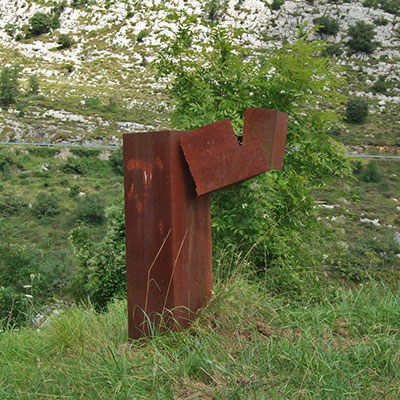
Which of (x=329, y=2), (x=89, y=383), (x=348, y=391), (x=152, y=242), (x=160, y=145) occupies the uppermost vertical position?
(x=329, y=2)

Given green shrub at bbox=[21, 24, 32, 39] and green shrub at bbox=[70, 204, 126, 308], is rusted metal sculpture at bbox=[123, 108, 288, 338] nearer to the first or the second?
green shrub at bbox=[70, 204, 126, 308]

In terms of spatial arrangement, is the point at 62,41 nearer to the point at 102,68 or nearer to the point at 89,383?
the point at 102,68

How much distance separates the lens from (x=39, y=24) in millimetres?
34469

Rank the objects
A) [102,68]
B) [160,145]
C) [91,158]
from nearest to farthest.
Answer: [160,145]
[91,158]
[102,68]

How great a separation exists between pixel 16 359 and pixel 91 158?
14.1 metres

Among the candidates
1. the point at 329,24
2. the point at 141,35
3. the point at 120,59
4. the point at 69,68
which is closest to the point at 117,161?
the point at 69,68

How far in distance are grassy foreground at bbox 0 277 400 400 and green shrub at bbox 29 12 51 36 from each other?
122 feet

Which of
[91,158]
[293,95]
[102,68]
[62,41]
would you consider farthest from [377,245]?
[62,41]

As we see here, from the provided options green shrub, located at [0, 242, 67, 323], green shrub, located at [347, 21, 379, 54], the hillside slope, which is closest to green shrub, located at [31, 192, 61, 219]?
green shrub, located at [0, 242, 67, 323]

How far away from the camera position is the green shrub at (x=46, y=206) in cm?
1125

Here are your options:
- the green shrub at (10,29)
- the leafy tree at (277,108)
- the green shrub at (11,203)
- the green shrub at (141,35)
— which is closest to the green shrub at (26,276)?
the leafy tree at (277,108)

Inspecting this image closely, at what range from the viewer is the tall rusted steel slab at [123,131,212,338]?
5.63 feet

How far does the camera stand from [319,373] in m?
1.33

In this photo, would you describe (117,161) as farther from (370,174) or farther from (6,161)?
(370,174)
